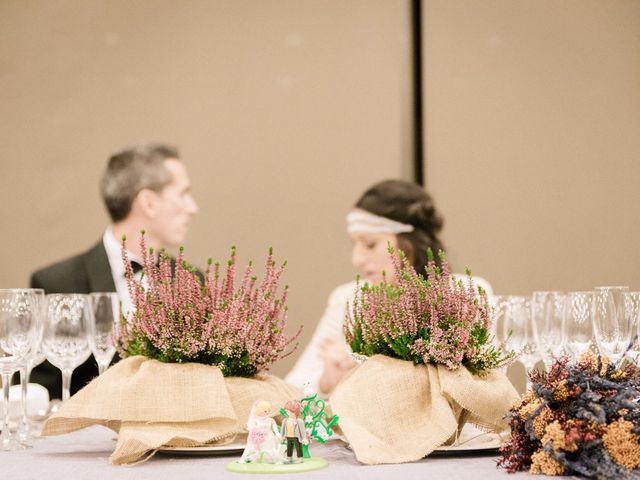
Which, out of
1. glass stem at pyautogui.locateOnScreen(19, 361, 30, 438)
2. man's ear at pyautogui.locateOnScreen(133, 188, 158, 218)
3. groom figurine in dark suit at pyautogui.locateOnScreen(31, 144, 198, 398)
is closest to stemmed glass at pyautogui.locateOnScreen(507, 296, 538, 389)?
glass stem at pyautogui.locateOnScreen(19, 361, 30, 438)

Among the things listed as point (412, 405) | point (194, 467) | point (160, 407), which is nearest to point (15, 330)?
point (160, 407)

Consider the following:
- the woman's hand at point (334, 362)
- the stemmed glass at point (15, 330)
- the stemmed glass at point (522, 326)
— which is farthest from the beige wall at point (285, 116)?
the stemmed glass at point (15, 330)

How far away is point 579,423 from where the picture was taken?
105 centimetres

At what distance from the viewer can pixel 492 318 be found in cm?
130

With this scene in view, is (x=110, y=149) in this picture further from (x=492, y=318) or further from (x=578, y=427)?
(x=578, y=427)

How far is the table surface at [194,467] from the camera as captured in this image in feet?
3.64

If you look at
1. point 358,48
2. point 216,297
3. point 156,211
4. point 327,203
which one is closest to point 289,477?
point 216,297

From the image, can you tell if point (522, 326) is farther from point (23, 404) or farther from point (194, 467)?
point (23, 404)

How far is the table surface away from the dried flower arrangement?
0.04 meters

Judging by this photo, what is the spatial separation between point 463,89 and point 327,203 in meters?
0.86

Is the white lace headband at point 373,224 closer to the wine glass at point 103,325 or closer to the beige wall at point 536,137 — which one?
the beige wall at point 536,137

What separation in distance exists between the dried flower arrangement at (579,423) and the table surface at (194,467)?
0.04 meters

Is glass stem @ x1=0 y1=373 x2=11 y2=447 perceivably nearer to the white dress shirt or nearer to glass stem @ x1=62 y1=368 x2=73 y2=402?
glass stem @ x1=62 y1=368 x2=73 y2=402

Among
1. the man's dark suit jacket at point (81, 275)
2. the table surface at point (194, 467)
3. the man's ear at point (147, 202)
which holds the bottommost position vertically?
the table surface at point (194, 467)
